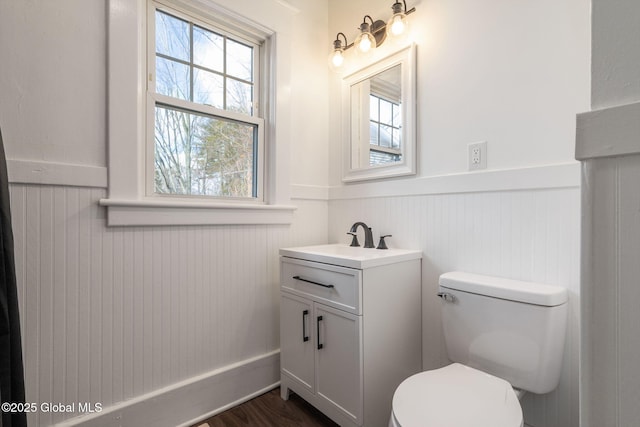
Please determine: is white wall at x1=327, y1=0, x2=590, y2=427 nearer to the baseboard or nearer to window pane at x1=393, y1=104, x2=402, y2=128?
window pane at x1=393, y1=104, x2=402, y2=128

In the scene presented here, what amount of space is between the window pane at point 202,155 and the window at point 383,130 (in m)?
0.68

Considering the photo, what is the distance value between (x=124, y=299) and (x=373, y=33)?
1785mm

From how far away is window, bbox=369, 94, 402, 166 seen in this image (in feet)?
5.27

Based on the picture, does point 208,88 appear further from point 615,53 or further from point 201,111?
point 615,53

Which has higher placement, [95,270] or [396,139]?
[396,139]

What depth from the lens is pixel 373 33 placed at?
1.65 m

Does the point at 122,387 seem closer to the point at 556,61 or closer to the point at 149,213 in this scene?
the point at 149,213

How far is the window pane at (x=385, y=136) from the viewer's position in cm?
165

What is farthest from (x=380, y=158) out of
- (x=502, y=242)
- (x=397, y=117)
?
(x=502, y=242)

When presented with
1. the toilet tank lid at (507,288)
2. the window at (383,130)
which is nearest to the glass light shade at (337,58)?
the window at (383,130)

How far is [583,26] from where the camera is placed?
1.02m

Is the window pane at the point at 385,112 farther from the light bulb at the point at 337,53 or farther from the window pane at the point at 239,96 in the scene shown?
the window pane at the point at 239,96

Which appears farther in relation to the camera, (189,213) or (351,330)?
(189,213)

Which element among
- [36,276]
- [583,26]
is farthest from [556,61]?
[36,276]
